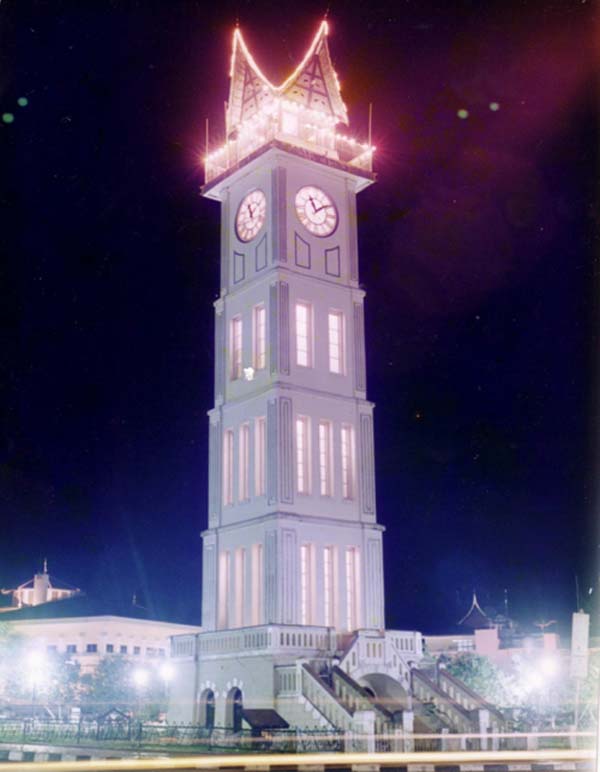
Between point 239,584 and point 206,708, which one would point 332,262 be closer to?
point 239,584

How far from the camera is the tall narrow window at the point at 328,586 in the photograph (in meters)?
46.9

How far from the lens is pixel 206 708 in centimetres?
4712

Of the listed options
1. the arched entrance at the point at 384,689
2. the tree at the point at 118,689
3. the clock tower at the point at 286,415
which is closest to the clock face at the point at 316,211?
the clock tower at the point at 286,415

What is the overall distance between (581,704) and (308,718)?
3262 cm

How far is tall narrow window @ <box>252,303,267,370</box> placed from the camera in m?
50.2

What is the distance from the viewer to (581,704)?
2606 inches

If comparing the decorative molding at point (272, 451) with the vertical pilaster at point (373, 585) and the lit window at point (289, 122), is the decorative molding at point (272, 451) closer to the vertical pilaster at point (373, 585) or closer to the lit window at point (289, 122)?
the vertical pilaster at point (373, 585)

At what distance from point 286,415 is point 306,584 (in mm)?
7654

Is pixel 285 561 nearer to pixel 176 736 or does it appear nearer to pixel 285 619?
pixel 285 619

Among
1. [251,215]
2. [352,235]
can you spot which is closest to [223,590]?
[251,215]

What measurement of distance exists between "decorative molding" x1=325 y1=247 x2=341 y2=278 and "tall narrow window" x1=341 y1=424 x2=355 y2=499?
312 inches

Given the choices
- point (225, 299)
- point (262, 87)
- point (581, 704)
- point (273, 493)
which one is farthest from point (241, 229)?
point (581, 704)

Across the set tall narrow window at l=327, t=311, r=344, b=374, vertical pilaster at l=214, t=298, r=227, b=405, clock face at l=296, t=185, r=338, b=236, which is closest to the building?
vertical pilaster at l=214, t=298, r=227, b=405

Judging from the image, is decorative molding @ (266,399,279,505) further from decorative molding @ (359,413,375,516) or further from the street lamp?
the street lamp
